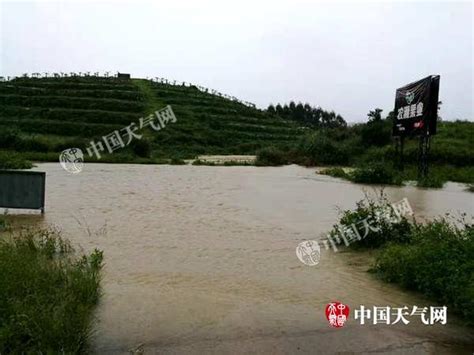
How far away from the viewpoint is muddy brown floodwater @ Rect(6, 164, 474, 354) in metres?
4.45

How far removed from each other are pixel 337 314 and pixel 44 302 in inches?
112

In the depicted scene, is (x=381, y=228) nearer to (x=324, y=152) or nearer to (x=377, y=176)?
(x=377, y=176)

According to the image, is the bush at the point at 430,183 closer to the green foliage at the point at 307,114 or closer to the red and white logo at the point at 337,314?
the red and white logo at the point at 337,314

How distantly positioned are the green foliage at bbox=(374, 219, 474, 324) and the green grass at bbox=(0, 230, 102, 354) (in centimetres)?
357

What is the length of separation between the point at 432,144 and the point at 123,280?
81.5 ft

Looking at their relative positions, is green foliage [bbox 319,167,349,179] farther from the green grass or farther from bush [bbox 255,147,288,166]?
the green grass

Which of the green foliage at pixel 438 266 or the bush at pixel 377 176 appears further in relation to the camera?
the bush at pixel 377 176

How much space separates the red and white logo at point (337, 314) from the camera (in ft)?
16.0

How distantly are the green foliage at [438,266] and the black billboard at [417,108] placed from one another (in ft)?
41.0

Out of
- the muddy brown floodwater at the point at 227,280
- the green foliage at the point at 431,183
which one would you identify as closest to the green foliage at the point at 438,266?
the muddy brown floodwater at the point at 227,280

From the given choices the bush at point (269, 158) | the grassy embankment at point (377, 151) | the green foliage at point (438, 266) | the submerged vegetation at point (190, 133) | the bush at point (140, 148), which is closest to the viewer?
→ the green foliage at point (438, 266)

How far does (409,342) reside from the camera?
176 inches

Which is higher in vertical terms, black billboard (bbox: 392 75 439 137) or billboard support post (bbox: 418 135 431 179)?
black billboard (bbox: 392 75 439 137)

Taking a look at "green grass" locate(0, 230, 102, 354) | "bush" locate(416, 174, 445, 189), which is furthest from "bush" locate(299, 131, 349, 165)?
"green grass" locate(0, 230, 102, 354)
